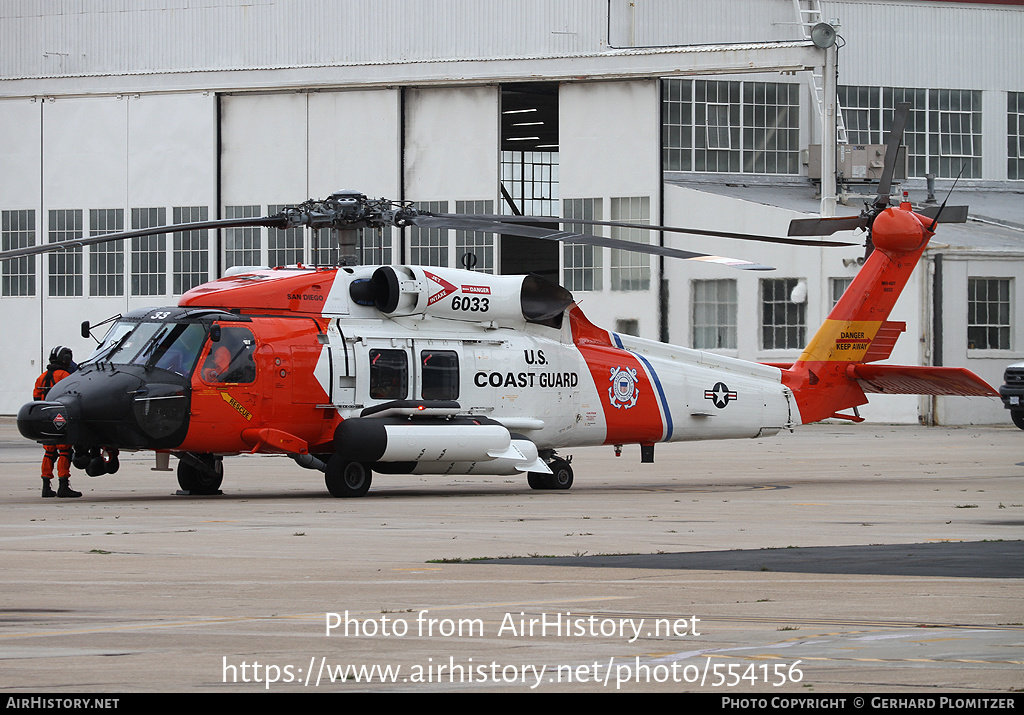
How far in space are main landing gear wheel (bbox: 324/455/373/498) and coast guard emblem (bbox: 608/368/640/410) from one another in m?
4.13

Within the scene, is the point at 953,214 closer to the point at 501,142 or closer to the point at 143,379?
the point at 143,379

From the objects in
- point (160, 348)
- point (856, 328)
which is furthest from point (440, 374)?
point (856, 328)

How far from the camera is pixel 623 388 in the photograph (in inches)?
815

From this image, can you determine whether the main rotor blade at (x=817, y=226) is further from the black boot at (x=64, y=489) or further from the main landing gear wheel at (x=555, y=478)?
the black boot at (x=64, y=489)

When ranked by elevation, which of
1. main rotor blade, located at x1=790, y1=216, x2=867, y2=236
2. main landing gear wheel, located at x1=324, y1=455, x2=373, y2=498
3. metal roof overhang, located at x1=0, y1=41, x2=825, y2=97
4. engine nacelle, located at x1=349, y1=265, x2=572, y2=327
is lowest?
main landing gear wheel, located at x1=324, y1=455, x2=373, y2=498

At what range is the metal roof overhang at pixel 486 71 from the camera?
42031 mm

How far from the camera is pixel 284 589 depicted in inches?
357

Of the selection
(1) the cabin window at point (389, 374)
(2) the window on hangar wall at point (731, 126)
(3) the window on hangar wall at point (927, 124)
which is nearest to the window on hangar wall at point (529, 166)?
(2) the window on hangar wall at point (731, 126)

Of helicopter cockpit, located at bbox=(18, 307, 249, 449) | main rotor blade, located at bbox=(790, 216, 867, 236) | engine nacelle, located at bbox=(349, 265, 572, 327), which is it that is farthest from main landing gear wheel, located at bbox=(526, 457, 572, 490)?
main rotor blade, located at bbox=(790, 216, 867, 236)

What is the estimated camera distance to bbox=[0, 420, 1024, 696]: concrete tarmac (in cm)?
612

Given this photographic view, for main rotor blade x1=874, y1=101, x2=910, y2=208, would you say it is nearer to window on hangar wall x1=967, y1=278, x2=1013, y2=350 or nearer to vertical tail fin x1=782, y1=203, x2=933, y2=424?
vertical tail fin x1=782, y1=203, x2=933, y2=424

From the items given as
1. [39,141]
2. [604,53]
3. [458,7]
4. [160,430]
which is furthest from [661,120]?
[160,430]

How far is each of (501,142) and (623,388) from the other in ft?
89.1

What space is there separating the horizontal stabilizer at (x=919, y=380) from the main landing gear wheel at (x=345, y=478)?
8254 millimetres
